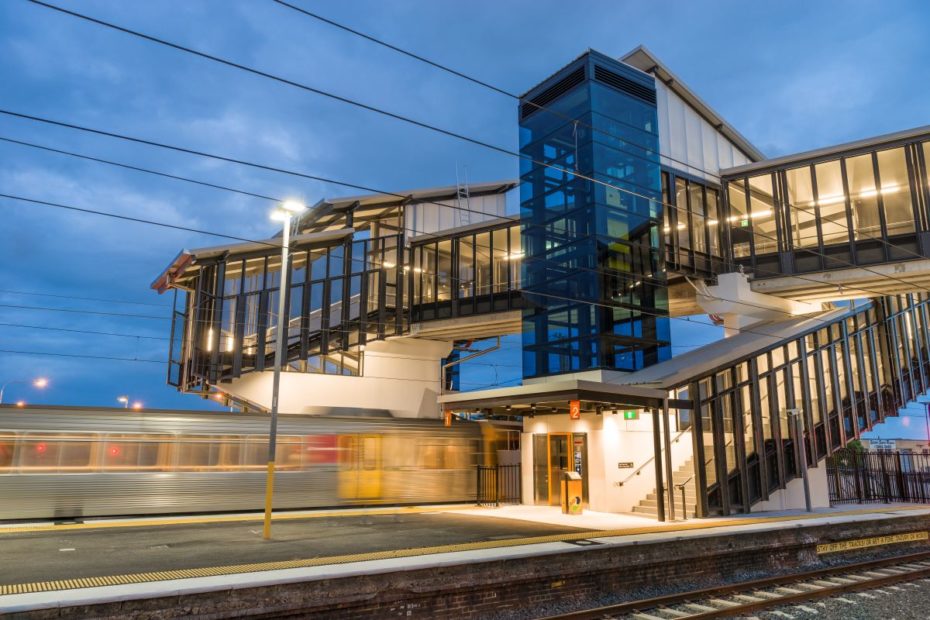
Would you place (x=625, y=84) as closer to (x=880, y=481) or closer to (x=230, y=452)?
(x=880, y=481)

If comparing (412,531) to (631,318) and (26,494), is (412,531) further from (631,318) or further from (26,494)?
(631,318)

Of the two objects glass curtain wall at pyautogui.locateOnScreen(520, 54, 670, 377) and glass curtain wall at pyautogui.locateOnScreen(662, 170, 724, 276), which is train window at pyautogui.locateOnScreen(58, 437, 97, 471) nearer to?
glass curtain wall at pyautogui.locateOnScreen(520, 54, 670, 377)

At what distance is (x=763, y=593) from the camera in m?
11.6

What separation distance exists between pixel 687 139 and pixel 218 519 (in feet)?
71.9

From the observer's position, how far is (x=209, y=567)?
9.55 meters

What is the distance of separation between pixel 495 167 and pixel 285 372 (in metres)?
126

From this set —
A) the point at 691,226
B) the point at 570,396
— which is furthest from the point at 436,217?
the point at 570,396

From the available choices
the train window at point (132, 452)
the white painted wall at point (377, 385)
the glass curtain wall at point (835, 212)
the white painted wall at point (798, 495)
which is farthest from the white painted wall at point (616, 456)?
the train window at point (132, 452)

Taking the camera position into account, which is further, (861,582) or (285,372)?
(285,372)

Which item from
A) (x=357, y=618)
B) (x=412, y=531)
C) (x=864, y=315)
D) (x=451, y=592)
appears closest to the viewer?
(x=357, y=618)

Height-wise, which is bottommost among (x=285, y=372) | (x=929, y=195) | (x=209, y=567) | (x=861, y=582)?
(x=861, y=582)

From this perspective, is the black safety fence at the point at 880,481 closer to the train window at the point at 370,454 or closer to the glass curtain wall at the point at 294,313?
the train window at the point at 370,454

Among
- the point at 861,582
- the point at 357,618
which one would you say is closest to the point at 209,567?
the point at 357,618

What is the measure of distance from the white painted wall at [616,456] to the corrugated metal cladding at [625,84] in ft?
41.1
